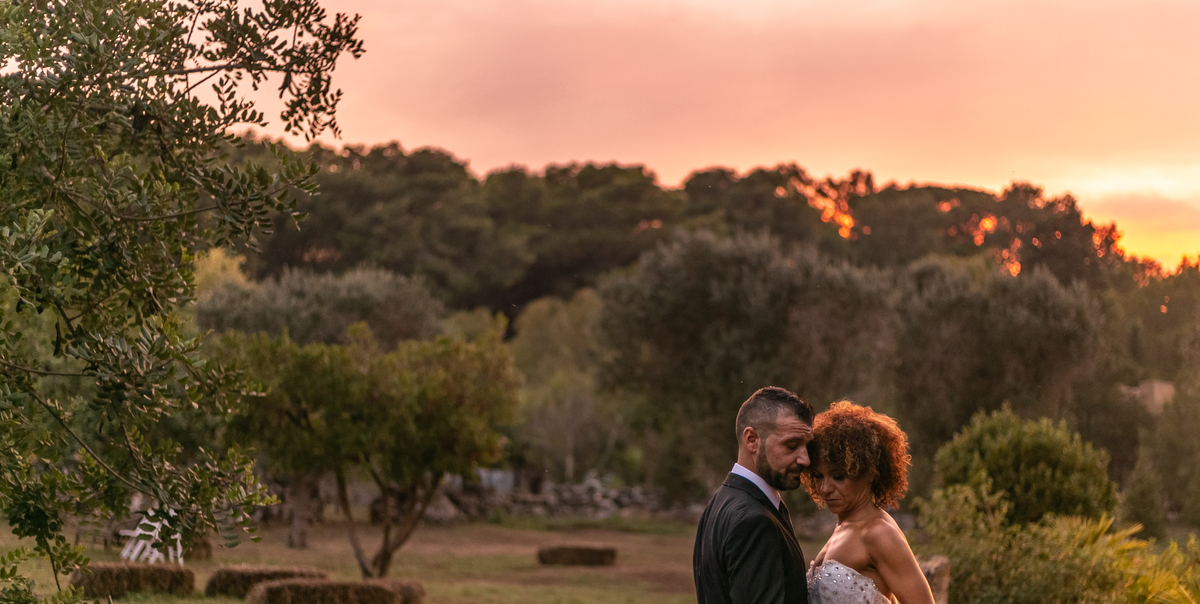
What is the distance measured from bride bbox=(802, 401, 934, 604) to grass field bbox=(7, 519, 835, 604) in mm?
10398

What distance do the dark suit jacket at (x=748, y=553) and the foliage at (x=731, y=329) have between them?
87.8 feet

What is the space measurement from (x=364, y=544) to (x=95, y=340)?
924 inches

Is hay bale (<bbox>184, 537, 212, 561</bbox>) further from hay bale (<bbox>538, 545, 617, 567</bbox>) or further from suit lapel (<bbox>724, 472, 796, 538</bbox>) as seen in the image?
suit lapel (<bbox>724, 472, 796, 538</bbox>)

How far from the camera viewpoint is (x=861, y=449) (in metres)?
4.28

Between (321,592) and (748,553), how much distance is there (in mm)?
10668

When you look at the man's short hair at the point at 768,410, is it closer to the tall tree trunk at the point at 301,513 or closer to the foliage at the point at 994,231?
the tall tree trunk at the point at 301,513

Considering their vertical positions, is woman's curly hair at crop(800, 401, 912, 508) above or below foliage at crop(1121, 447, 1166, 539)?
above

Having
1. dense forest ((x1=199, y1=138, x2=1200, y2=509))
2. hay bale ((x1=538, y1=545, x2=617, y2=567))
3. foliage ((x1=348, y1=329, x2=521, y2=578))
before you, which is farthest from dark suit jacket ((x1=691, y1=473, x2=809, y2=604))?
dense forest ((x1=199, y1=138, x2=1200, y2=509))

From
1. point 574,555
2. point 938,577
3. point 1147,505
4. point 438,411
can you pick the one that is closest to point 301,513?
point 574,555

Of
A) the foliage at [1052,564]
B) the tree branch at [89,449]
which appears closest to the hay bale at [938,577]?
the foliage at [1052,564]

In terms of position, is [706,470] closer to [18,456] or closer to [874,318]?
[874,318]

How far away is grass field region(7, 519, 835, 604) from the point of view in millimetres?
17531

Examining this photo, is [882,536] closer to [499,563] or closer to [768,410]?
[768,410]

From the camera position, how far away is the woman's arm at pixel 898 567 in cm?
419
